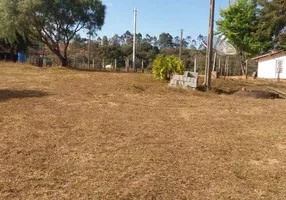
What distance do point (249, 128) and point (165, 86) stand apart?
5.82m

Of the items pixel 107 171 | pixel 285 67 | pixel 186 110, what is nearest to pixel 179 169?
pixel 107 171

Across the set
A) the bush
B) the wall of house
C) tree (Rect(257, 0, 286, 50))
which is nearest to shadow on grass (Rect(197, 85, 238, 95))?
the bush

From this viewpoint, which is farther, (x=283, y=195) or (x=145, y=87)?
(x=145, y=87)

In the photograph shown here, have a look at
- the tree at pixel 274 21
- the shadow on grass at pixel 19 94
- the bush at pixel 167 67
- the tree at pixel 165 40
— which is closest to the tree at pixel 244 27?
the tree at pixel 274 21

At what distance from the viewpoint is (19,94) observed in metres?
8.54

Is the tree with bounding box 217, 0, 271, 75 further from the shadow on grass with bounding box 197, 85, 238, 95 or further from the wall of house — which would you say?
the shadow on grass with bounding box 197, 85, 238, 95

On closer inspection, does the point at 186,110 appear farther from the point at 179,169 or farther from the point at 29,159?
the point at 29,159

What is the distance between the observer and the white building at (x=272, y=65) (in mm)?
23938

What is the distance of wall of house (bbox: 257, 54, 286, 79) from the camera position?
78.5 ft

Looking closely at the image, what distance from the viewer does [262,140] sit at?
4.84 m

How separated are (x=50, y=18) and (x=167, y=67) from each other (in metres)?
10.2

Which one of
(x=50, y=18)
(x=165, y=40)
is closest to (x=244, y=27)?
(x=50, y=18)

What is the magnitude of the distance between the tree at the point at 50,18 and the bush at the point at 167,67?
9528 millimetres

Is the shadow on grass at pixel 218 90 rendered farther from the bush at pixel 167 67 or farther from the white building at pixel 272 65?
the white building at pixel 272 65
